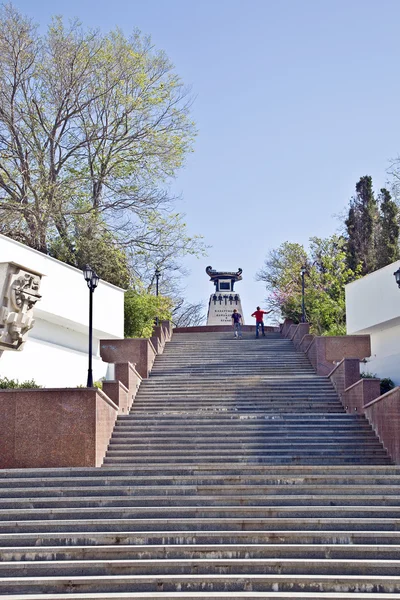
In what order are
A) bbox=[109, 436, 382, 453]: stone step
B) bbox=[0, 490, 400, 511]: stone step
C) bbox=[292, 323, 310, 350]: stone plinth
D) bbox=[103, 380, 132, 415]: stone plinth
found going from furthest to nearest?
bbox=[292, 323, 310, 350]: stone plinth < bbox=[103, 380, 132, 415]: stone plinth < bbox=[109, 436, 382, 453]: stone step < bbox=[0, 490, 400, 511]: stone step

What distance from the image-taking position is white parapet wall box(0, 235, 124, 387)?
2181cm

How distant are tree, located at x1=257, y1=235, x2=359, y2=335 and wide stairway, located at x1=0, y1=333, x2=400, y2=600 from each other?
16.2 m

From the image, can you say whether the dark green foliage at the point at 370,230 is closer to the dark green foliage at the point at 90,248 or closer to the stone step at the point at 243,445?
the dark green foliage at the point at 90,248

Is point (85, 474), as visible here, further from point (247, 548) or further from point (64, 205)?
point (64, 205)

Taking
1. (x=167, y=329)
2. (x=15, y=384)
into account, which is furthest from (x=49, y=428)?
(x=167, y=329)

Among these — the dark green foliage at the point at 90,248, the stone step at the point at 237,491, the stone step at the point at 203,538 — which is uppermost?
the dark green foliage at the point at 90,248

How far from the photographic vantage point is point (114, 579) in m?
10.8

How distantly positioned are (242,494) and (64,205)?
69.9ft

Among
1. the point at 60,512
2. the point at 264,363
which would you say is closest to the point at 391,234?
the point at 264,363

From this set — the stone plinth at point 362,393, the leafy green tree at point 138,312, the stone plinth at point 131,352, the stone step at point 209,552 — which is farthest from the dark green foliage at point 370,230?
the stone step at point 209,552

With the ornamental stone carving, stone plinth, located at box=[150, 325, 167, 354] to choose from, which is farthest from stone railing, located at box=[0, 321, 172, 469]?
stone plinth, located at box=[150, 325, 167, 354]

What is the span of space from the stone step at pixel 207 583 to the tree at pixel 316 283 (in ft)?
77.6

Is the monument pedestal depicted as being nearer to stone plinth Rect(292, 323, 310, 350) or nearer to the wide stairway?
stone plinth Rect(292, 323, 310, 350)

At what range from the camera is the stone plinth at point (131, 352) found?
26.5 metres
